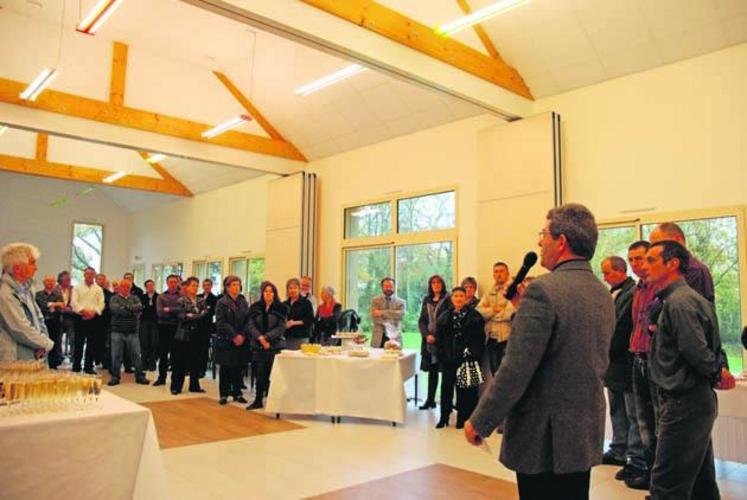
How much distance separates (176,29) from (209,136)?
162 centimetres

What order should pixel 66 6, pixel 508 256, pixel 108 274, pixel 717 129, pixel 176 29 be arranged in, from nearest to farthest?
pixel 717 129 → pixel 508 256 → pixel 66 6 → pixel 176 29 → pixel 108 274

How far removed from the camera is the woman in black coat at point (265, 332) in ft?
A: 20.4

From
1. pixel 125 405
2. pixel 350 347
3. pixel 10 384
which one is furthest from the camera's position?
pixel 350 347

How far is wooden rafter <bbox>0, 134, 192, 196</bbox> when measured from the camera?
11352 mm

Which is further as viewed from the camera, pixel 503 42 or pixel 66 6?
pixel 66 6

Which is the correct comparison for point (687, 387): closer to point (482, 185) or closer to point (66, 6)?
point (482, 185)

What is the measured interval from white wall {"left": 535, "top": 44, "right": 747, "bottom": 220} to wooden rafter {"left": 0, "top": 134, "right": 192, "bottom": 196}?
956cm

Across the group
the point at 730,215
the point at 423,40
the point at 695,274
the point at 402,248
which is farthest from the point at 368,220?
the point at 695,274

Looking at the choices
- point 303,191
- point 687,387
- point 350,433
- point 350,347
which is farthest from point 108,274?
point 687,387

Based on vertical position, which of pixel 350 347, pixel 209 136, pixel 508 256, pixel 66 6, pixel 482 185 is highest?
pixel 66 6

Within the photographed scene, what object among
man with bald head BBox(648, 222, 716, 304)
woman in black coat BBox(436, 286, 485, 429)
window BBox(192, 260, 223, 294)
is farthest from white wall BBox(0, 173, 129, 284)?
man with bald head BBox(648, 222, 716, 304)

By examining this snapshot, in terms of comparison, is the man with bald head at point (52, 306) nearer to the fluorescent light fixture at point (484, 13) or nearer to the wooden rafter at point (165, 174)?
the wooden rafter at point (165, 174)

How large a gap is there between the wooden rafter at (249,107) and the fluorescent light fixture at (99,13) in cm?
448

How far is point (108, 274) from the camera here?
15664 mm
